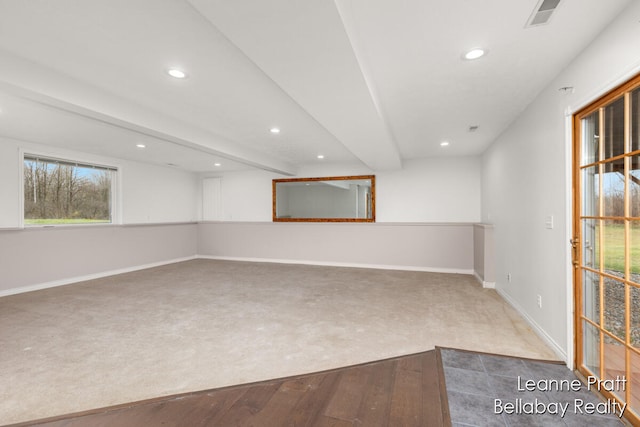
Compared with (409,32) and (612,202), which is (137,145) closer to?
(409,32)

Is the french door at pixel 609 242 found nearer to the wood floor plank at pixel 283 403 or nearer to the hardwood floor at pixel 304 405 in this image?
the hardwood floor at pixel 304 405

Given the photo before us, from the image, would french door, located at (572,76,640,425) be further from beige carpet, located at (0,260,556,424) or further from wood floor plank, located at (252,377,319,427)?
wood floor plank, located at (252,377,319,427)

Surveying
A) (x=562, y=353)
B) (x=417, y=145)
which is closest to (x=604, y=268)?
(x=562, y=353)

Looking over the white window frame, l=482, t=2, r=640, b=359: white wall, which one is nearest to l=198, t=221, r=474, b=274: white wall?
l=482, t=2, r=640, b=359: white wall

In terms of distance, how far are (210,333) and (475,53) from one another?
3.31 metres

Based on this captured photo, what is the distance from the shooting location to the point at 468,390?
1.96 meters

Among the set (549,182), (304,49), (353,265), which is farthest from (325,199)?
(304,49)

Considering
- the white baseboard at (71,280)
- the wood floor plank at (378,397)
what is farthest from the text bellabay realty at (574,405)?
the white baseboard at (71,280)

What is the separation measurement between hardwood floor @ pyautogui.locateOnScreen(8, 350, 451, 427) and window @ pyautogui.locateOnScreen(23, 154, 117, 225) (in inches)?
177

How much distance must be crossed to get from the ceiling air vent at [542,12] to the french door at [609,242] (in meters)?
0.59

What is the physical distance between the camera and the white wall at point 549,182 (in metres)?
1.80

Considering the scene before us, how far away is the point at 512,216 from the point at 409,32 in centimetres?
277

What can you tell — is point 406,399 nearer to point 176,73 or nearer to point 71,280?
point 176,73

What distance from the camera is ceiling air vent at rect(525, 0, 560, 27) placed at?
1.60 metres
